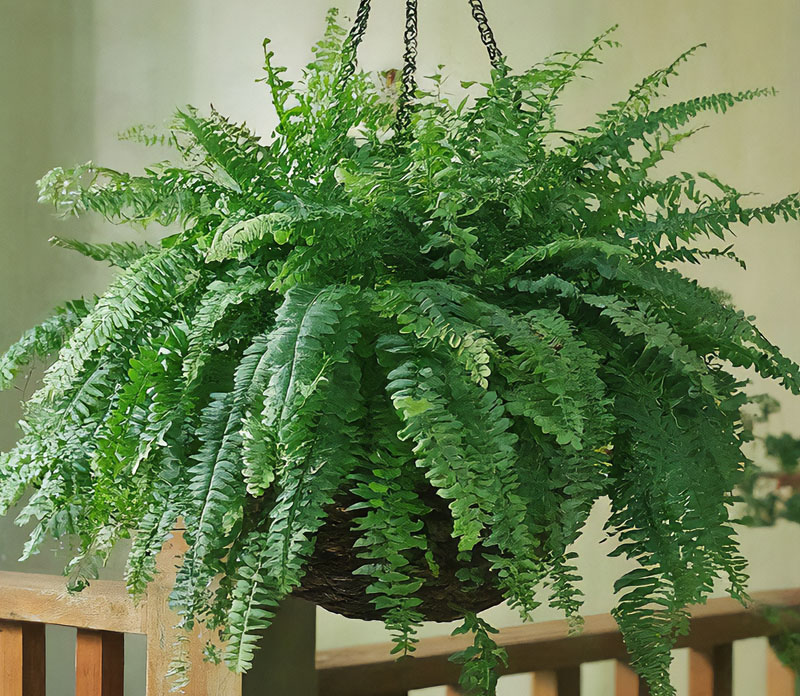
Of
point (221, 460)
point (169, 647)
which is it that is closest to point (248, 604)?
point (221, 460)

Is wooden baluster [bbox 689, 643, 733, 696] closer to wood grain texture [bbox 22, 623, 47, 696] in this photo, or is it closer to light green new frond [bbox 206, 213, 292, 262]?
wood grain texture [bbox 22, 623, 47, 696]

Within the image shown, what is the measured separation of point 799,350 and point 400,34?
1.26 m

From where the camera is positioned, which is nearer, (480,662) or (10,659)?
(480,662)

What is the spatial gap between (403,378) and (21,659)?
1.42 metres

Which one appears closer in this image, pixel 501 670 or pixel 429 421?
pixel 429 421

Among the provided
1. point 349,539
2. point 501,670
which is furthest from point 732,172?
point 349,539

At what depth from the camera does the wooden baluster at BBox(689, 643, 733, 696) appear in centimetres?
178

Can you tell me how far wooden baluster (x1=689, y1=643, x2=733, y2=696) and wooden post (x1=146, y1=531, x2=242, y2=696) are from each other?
0.96 meters

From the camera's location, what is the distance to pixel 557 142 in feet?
6.84

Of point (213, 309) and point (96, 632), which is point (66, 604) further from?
point (213, 309)

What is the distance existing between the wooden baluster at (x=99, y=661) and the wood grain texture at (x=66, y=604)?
0.03 metres

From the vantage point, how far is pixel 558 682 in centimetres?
184

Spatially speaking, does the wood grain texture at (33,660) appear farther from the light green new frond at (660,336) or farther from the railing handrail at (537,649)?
the light green new frond at (660,336)

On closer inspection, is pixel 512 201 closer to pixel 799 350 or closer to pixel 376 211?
pixel 376 211
